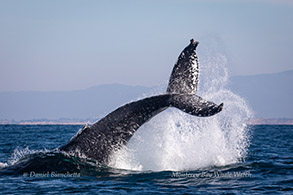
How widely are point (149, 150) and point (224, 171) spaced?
186 cm

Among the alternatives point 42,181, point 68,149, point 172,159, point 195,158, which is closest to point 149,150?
point 172,159

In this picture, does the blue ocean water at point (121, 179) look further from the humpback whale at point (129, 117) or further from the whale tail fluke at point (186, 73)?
the whale tail fluke at point (186, 73)

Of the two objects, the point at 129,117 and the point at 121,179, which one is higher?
the point at 129,117

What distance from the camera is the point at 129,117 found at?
9.34 m

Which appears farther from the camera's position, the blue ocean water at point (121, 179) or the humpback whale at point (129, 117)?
the humpback whale at point (129, 117)

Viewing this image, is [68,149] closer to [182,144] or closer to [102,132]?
[102,132]

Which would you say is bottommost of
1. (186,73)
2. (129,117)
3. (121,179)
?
(121,179)

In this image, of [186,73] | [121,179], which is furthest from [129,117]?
[186,73]

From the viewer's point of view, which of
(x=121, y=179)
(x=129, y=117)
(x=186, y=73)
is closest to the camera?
(x=121, y=179)

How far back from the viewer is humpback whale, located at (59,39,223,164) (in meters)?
9.25

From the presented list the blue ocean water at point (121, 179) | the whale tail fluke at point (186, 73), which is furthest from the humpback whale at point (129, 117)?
the blue ocean water at point (121, 179)

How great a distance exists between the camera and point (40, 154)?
10.2 meters

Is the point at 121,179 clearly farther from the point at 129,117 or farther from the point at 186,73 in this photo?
the point at 186,73

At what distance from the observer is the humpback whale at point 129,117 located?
364 inches
